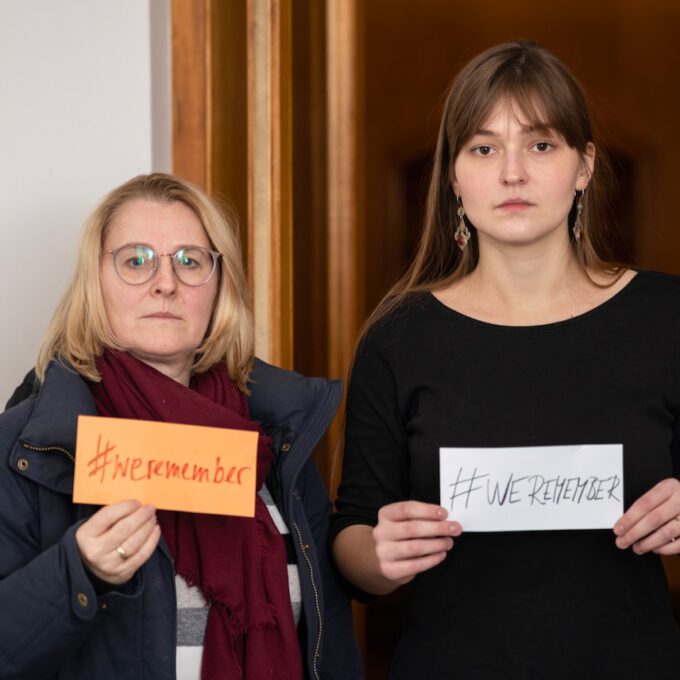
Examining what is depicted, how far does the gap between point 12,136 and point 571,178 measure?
1.07m

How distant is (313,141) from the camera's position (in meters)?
2.34

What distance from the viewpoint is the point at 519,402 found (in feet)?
5.25

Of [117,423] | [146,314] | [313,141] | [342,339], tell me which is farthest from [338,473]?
[117,423]

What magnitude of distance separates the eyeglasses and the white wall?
48cm

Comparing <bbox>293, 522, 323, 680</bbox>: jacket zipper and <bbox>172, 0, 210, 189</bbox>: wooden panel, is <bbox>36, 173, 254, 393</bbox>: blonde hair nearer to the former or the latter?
<bbox>293, 522, 323, 680</bbox>: jacket zipper

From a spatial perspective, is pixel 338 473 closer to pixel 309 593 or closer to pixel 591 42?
pixel 309 593

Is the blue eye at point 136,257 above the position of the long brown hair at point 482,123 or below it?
below

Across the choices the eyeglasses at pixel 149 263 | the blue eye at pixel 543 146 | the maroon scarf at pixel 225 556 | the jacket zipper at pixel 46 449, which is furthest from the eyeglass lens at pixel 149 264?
the blue eye at pixel 543 146

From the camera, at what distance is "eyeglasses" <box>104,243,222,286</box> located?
5.24 ft

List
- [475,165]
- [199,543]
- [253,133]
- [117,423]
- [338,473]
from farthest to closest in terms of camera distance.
Result: [338,473], [253,133], [475,165], [199,543], [117,423]

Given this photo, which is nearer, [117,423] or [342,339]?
[117,423]

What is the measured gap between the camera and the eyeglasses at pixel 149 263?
5.24 feet

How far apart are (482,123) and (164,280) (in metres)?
0.53

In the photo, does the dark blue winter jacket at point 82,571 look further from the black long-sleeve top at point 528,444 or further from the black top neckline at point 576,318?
the black top neckline at point 576,318
